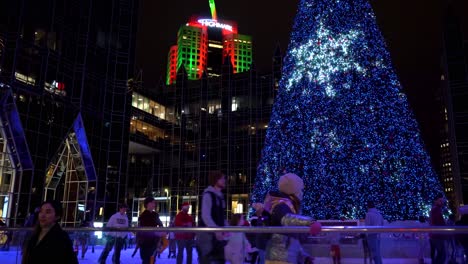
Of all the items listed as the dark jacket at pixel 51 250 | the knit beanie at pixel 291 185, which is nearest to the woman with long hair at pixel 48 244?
the dark jacket at pixel 51 250

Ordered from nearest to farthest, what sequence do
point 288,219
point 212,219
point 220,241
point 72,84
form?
point 288,219 → point 220,241 → point 212,219 → point 72,84

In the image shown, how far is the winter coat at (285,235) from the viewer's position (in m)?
4.14

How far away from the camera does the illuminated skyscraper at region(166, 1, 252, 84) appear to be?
14538 cm

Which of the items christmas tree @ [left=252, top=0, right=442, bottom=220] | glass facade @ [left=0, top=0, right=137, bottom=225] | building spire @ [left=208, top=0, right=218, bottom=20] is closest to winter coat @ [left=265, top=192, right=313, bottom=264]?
christmas tree @ [left=252, top=0, right=442, bottom=220]

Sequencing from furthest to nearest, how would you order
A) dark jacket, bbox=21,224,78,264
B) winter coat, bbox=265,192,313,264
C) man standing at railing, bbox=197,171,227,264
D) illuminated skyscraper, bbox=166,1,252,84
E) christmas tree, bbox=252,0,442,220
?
illuminated skyscraper, bbox=166,1,252,84
christmas tree, bbox=252,0,442,220
man standing at railing, bbox=197,171,227,264
winter coat, bbox=265,192,313,264
dark jacket, bbox=21,224,78,264

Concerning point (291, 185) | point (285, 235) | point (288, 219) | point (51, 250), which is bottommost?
point (51, 250)

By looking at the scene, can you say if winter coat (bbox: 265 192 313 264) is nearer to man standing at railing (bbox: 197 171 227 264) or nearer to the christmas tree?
man standing at railing (bbox: 197 171 227 264)

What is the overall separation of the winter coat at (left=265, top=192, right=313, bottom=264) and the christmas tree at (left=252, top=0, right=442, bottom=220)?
12.8 metres

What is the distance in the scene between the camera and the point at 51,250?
4051mm

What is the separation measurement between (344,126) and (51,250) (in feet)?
49.4

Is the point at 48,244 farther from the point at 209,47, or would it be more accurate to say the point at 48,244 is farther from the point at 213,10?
→ the point at 213,10

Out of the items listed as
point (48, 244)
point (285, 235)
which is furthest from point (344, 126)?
point (48, 244)

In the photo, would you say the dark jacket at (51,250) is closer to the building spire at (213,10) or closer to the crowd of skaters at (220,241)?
the crowd of skaters at (220,241)

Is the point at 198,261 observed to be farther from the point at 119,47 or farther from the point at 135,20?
the point at 135,20
